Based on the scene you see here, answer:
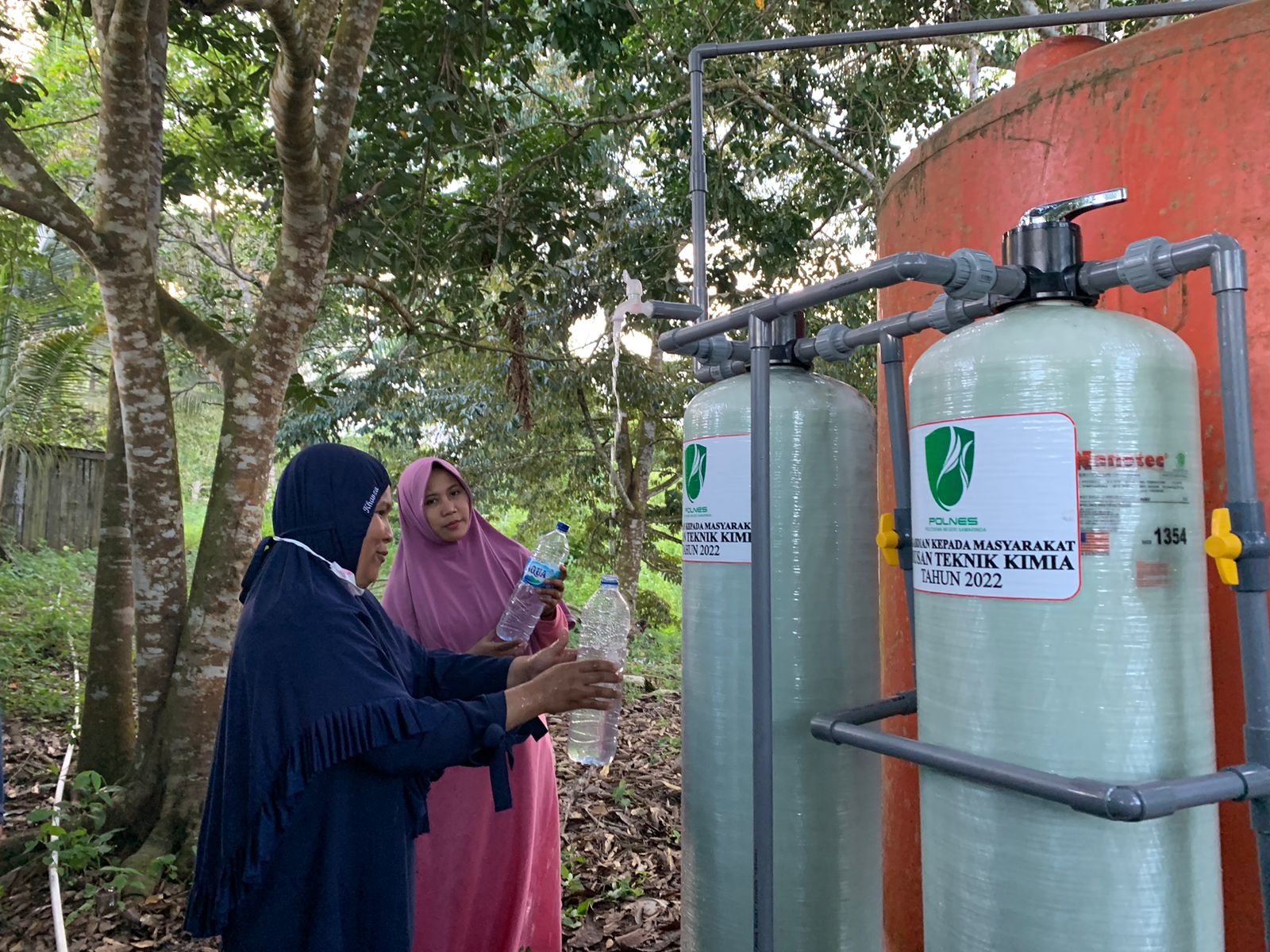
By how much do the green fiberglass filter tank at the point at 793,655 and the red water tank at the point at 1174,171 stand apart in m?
0.40

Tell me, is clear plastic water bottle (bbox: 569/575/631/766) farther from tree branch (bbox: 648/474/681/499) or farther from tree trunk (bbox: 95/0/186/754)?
tree branch (bbox: 648/474/681/499)

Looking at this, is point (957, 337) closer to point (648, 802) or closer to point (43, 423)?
point (648, 802)

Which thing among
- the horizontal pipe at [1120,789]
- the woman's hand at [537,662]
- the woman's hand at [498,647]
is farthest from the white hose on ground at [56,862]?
the horizontal pipe at [1120,789]

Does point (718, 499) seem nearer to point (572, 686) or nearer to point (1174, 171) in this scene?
point (572, 686)

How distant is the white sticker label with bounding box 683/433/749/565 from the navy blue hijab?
70 cm

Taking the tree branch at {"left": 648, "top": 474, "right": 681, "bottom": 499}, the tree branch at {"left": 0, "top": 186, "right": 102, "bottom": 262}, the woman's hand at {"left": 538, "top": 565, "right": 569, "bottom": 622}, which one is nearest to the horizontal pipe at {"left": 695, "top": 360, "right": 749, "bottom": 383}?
the woman's hand at {"left": 538, "top": 565, "right": 569, "bottom": 622}

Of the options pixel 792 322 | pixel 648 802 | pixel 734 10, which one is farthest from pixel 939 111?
pixel 792 322

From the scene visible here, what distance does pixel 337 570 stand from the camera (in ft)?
7.10

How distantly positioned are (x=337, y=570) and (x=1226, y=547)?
5.82ft

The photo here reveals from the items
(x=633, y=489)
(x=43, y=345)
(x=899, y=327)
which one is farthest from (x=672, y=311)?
(x=43, y=345)

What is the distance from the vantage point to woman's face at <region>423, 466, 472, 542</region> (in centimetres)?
331

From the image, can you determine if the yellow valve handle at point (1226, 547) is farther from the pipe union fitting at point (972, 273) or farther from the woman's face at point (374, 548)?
the woman's face at point (374, 548)

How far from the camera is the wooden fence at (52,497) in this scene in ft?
40.0

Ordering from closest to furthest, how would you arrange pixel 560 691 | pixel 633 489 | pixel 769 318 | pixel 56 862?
pixel 769 318 < pixel 560 691 < pixel 56 862 < pixel 633 489
